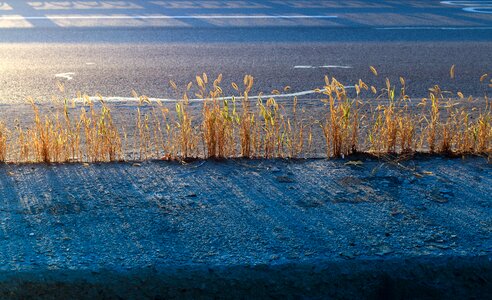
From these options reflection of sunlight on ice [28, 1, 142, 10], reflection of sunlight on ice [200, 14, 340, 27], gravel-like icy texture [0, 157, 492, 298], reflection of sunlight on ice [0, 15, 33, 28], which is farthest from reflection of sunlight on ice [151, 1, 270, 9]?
gravel-like icy texture [0, 157, 492, 298]

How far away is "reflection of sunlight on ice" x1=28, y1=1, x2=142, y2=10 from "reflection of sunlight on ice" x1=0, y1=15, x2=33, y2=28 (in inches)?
48.4

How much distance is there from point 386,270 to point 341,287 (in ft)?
0.71

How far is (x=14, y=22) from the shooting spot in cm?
1236

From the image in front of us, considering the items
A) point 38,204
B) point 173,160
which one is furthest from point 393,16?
point 38,204

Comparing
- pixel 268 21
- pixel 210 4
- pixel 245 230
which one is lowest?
pixel 245 230

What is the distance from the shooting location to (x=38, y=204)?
365 cm

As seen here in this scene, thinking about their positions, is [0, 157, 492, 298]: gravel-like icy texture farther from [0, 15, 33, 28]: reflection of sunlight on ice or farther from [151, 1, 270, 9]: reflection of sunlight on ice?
A: [151, 1, 270, 9]: reflection of sunlight on ice

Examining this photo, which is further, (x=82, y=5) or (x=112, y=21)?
(x=82, y=5)

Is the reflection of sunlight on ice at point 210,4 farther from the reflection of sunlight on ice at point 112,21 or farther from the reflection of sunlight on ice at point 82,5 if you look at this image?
the reflection of sunlight on ice at point 112,21

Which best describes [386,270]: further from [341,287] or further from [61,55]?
[61,55]

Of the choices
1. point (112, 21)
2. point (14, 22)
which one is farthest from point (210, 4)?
point (14, 22)

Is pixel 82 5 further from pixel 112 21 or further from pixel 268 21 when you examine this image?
pixel 268 21

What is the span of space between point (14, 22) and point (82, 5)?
2.47 metres

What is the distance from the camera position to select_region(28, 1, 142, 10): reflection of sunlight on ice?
46.9 feet
